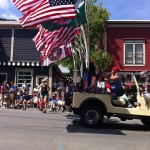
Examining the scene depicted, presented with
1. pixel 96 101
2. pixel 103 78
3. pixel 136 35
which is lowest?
pixel 96 101

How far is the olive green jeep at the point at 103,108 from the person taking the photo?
1073 cm

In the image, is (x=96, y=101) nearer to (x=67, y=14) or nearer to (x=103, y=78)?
(x=103, y=78)

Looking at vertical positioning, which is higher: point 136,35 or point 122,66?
point 136,35

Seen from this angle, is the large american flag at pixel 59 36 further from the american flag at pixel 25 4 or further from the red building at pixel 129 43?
the red building at pixel 129 43

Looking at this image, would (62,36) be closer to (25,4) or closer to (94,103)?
(25,4)

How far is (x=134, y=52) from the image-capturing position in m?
27.4

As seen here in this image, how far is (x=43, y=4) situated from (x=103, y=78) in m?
3.22

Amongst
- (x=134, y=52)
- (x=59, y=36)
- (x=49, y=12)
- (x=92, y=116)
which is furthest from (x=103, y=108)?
(x=134, y=52)

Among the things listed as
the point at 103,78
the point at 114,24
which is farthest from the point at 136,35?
the point at 103,78

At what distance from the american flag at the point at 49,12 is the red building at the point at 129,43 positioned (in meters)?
16.3

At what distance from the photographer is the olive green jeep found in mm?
10734

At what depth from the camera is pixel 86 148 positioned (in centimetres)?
768

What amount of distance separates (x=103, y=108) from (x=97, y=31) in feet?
53.2

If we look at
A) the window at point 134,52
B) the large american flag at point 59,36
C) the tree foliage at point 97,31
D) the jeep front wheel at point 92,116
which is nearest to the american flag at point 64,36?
the large american flag at point 59,36
